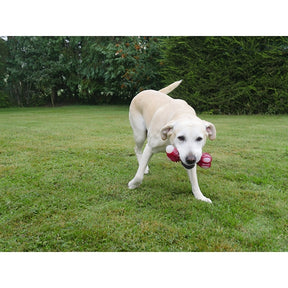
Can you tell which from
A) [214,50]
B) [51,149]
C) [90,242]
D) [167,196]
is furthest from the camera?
[214,50]

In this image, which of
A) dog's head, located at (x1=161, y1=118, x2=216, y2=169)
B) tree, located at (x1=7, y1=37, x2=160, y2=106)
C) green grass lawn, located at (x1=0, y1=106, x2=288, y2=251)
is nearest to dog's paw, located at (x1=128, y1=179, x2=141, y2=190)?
green grass lawn, located at (x1=0, y1=106, x2=288, y2=251)

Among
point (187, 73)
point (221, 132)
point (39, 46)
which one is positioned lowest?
point (221, 132)

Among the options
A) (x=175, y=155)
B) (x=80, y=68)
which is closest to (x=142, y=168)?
(x=175, y=155)

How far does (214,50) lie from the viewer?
13.4 metres

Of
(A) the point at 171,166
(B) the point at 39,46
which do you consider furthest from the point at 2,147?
(B) the point at 39,46

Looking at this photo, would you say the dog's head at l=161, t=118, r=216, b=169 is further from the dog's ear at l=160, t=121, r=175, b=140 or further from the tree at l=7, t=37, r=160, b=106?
the tree at l=7, t=37, r=160, b=106

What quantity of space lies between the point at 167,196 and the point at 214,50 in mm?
11589

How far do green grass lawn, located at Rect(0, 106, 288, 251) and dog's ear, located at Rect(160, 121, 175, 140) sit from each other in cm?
87

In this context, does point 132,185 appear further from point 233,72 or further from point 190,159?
point 233,72

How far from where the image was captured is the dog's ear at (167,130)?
10.6 feet

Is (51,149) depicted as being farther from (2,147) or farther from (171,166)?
(171,166)

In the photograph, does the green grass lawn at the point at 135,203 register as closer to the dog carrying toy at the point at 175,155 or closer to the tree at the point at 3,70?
the dog carrying toy at the point at 175,155

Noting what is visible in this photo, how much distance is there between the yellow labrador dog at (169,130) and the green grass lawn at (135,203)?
396 millimetres

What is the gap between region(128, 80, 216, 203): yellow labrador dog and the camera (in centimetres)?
298
